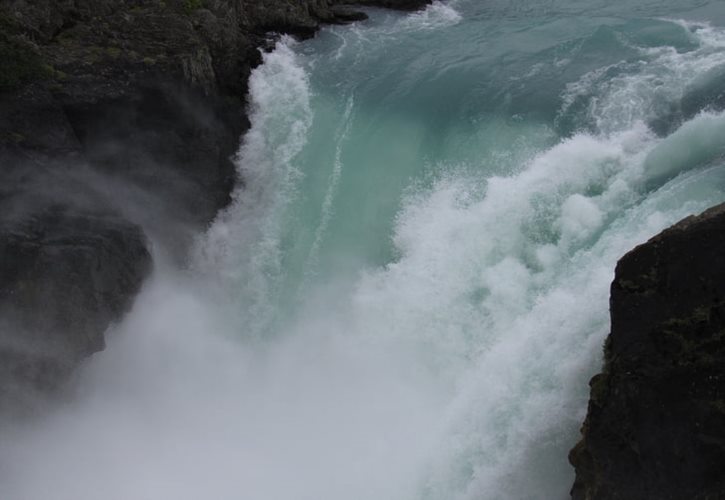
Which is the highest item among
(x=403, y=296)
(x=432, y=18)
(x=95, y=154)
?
(x=432, y=18)

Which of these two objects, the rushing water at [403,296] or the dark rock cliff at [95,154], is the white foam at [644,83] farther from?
the dark rock cliff at [95,154]

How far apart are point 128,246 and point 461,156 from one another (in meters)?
11.1

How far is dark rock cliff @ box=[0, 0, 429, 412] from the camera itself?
16688 mm

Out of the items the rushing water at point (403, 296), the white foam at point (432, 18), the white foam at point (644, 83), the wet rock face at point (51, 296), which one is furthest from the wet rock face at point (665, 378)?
the white foam at point (432, 18)

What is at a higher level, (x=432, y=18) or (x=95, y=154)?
(x=432, y=18)

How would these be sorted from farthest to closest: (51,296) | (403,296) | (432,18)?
(432,18), (403,296), (51,296)

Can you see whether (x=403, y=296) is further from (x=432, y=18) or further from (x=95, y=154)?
(x=432, y=18)

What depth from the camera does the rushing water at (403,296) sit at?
14.7m

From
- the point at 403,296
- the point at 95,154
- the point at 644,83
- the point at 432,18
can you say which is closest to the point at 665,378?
the point at 403,296

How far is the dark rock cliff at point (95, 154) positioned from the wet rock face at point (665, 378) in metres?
13.4

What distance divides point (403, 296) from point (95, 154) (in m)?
10.6

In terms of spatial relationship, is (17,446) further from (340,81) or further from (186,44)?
(340,81)

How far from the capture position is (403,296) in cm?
1806

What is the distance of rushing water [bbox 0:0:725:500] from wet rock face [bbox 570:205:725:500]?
189cm
